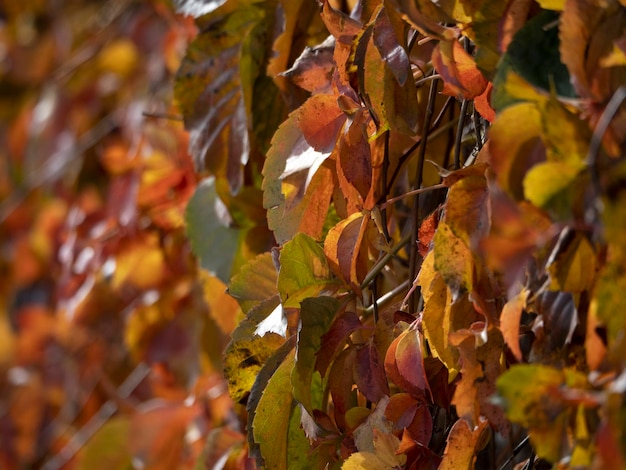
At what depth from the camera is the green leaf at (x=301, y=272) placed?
624 mm

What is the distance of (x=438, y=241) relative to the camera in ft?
1.75

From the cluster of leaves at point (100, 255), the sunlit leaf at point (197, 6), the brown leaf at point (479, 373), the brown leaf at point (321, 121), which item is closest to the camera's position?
the brown leaf at point (479, 373)

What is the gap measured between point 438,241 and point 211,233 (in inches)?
17.0

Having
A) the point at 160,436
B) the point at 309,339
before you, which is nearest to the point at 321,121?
the point at 309,339

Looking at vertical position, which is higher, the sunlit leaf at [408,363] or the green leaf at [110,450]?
the sunlit leaf at [408,363]

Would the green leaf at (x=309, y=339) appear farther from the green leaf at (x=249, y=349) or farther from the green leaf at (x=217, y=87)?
the green leaf at (x=217, y=87)

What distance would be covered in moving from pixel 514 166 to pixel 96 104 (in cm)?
170

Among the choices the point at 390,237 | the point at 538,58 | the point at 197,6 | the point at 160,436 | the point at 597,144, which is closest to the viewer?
the point at 597,144

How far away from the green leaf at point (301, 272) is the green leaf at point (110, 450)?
488mm

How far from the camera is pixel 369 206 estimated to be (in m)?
0.63

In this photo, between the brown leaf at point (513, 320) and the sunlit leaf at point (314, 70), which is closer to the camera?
the brown leaf at point (513, 320)

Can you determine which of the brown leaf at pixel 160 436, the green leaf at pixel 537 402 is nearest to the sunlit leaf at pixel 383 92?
the green leaf at pixel 537 402

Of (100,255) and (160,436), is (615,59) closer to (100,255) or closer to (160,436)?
(160,436)

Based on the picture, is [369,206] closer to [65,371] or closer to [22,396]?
[65,371]
